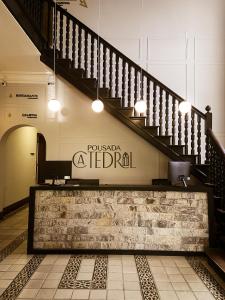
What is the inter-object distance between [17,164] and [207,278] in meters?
6.58

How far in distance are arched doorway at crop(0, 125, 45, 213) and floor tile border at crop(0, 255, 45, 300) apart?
10.9 feet

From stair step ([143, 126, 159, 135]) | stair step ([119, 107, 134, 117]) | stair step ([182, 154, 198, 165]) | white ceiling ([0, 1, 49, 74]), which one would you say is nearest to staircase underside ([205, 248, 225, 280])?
stair step ([182, 154, 198, 165])

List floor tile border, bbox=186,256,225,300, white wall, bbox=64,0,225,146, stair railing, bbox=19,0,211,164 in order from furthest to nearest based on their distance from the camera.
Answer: white wall, bbox=64,0,225,146 < stair railing, bbox=19,0,211,164 < floor tile border, bbox=186,256,225,300

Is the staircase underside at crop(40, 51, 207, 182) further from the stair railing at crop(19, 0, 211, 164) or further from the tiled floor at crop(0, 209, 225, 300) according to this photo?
the tiled floor at crop(0, 209, 225, 300)

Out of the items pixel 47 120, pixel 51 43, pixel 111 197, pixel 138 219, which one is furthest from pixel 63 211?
pixel 51 43

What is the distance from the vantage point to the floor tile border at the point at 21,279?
3.32 m

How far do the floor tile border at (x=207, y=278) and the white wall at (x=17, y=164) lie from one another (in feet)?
16.4

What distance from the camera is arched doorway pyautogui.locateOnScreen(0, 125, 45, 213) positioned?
735 cm

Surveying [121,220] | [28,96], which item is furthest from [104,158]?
[121,220]

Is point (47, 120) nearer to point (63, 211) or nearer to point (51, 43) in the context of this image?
point (51, 43)

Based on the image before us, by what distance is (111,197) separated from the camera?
15.7ft

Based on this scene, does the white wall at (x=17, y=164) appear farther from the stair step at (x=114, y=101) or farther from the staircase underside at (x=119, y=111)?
the stair step at (x=114, y=101)

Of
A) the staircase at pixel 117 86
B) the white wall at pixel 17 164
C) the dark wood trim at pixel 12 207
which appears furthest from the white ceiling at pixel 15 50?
the dark wood trim at pixel 12 207

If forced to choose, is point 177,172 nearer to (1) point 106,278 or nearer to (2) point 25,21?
(1) point 106,278
